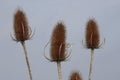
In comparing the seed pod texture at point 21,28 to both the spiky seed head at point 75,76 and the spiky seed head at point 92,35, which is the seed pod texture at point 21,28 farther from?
the spiky seed head at point 92,35

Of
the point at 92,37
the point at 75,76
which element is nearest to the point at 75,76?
Answer: the point at 75,76

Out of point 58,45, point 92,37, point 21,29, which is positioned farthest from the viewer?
point 92,37

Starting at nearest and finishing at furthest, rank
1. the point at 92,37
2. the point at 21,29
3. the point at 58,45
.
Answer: the point at 58,45, the point at 21,29, the point at 92,37

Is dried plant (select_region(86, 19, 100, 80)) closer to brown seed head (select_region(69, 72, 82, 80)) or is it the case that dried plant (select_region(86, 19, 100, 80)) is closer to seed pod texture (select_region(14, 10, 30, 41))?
brown seed head (select_region(69, 72, 82, 80))

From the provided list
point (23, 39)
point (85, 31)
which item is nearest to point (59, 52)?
point (23, 39)

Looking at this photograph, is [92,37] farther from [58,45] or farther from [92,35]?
[58,45]
